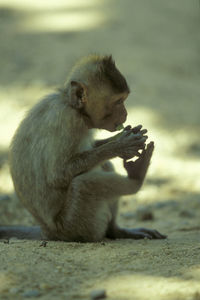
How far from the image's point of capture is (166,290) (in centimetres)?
355

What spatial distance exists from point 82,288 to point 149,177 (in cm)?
470

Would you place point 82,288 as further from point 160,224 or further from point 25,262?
point 160,224

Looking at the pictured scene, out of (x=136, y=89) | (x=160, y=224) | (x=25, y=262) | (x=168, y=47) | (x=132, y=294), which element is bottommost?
(x=132, y=294)

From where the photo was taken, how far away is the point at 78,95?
538 centimetres

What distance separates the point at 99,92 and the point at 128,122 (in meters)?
3.97

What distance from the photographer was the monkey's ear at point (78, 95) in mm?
5340

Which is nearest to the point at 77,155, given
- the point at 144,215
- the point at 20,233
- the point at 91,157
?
the point at 91,157

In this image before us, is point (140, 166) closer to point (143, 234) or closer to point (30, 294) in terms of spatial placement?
point (143, 234)

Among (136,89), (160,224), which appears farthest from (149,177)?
(136,89)

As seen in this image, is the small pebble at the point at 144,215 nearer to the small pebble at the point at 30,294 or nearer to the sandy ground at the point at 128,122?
the sandy ground at the point at 128,122

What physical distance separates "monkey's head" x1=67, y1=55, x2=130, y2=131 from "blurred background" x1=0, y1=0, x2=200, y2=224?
219 cm

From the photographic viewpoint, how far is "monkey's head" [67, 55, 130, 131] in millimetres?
5379

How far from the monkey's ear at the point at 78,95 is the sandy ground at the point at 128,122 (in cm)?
137

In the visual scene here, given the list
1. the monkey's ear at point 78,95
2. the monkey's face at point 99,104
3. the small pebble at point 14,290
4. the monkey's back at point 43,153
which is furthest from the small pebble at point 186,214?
the small pebble at point 14,290
